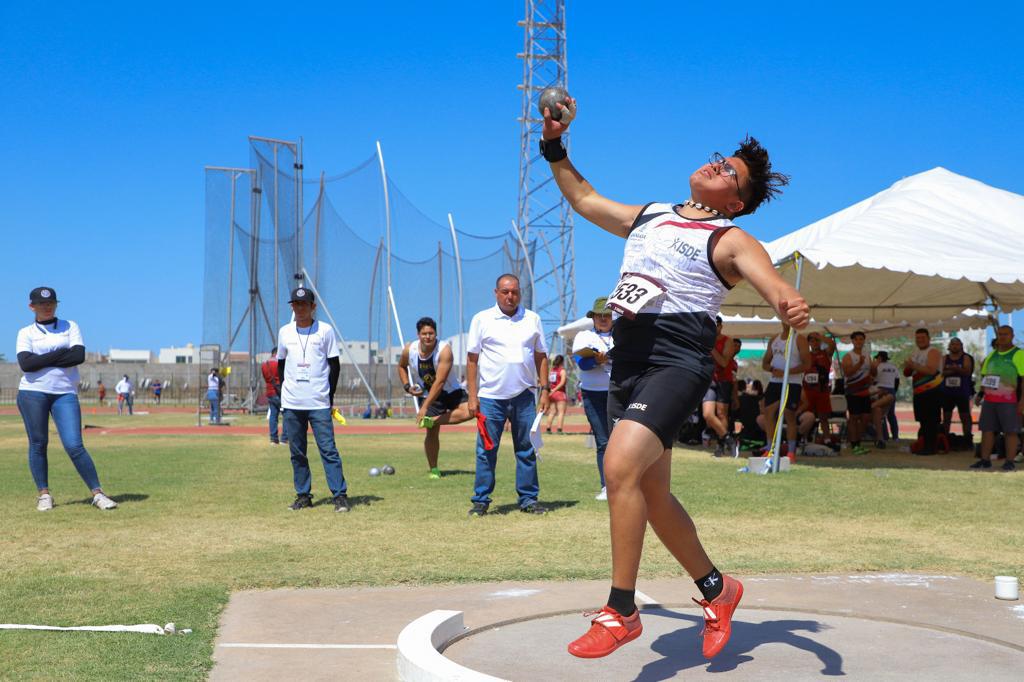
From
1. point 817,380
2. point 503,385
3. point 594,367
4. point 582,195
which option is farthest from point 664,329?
point 817,380

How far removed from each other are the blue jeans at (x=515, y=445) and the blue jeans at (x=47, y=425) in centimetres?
361

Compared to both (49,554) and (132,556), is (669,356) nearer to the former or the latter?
(132,556)

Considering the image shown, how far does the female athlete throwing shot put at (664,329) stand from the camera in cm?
379

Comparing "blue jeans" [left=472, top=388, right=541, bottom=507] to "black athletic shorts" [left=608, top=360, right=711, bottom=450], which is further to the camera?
"blue jeans" [left=472, top=388, right=541, bottom=507]

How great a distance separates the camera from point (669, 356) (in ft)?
13.0

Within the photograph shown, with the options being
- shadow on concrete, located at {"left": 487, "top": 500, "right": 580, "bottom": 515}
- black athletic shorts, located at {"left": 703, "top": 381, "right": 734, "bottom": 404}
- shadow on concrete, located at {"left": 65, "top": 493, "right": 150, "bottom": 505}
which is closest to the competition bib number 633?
shadow on concrete, located at {"left": 487, "top": 500, "right": 580, "bottom": 515}

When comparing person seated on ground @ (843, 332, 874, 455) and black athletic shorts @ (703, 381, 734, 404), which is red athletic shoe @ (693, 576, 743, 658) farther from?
person seated on ground @ (843, 332, 874, 455)

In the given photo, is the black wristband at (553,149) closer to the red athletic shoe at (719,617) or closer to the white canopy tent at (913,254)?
the red athletic shoe at (719,617)

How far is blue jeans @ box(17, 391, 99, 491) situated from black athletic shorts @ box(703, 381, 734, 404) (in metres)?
9.51

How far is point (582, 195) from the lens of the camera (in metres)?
4.38

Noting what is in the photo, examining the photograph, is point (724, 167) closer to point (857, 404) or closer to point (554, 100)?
point (554, 100)

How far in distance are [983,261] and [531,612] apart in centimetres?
1104

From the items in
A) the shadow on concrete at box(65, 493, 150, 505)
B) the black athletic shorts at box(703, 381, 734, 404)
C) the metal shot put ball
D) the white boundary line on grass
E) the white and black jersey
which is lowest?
the shadow on concrete at box(65, 493, 150, 505)

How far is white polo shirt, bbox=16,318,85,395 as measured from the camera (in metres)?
9.13
